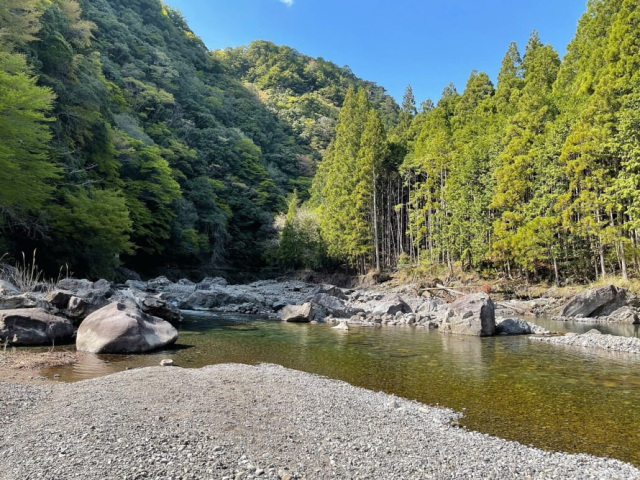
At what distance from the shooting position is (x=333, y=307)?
20453 mm

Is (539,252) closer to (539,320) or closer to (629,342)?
(539,320)

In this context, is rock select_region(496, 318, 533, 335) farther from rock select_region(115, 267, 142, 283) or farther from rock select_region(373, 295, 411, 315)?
rock select_region(115, 267, 142, 283)

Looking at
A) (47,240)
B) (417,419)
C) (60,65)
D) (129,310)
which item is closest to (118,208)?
(47,240)

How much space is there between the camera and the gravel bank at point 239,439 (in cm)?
372

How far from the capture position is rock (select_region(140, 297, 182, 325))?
1498cm

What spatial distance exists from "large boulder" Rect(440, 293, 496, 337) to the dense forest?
10.1 metres

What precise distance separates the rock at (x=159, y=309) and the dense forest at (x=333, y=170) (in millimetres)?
6917

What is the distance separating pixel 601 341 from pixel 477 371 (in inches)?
218

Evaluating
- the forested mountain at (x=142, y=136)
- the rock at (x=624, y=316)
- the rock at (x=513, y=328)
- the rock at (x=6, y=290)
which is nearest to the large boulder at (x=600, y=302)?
the rock at (x=624, y=316)

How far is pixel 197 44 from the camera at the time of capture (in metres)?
96.6

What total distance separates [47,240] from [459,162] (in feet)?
94.8

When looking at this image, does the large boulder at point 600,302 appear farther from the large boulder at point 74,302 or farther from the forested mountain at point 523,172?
the large boulder at point 74,302

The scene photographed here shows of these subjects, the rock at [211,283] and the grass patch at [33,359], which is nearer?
the grass patch at [33,359]

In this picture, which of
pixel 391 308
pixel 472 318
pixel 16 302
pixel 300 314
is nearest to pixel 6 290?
pixel 16 302
